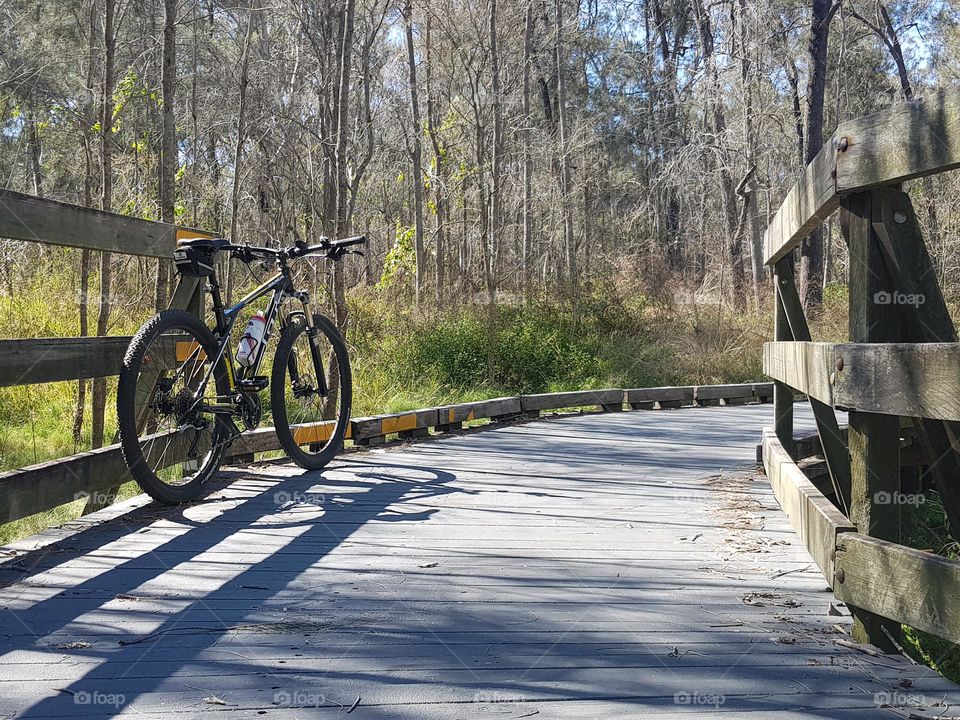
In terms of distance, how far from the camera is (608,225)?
29.9 metres

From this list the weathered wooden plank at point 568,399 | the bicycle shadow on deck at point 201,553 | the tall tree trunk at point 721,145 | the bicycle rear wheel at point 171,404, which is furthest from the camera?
the tall tree trunk at point 721,145

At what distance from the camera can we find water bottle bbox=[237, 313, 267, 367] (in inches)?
188

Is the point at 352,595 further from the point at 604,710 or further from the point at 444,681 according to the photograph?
the point at 604,710

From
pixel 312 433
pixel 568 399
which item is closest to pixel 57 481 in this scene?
pixel 312 433

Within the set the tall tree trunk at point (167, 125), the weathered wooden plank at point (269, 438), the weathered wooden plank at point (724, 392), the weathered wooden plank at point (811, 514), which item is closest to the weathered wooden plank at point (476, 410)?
the weathered wooden plank at point (269, 438)

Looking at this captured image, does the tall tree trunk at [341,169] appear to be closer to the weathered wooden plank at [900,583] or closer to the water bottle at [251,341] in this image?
the water bottle at [251,341]

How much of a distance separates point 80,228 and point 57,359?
631mm

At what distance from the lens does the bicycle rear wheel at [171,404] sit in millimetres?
3893

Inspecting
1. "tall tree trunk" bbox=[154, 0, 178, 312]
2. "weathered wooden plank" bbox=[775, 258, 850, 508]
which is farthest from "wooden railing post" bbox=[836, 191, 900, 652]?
"tall tree trunk" bbox=[154, 0, 178, 312]

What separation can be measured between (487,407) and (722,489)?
3.48 meters

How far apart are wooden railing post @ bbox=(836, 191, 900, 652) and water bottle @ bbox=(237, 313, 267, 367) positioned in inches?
125

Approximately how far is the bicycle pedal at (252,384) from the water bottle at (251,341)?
85 mm

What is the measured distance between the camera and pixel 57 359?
3752 mm

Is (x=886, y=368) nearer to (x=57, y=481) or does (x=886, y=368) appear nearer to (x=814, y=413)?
(x=814, y=413)
